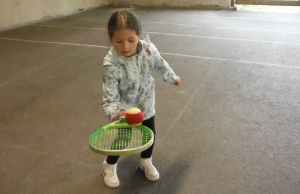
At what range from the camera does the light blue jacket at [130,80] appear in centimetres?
143

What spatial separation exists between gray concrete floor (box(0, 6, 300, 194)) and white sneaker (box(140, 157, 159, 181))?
0.12ft

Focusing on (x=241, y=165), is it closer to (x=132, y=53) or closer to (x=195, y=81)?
(x=132, y=53)

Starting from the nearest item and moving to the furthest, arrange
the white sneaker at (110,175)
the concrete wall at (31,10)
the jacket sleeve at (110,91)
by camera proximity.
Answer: the jacket sleeve at (110,91), the white sneaker at (110,175), the concrete wall at (31,10)

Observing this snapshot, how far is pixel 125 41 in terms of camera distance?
1.35m

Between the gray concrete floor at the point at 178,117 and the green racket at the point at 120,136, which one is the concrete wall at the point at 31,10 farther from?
the green racket at the point at 120,136

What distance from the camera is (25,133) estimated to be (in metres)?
2.20

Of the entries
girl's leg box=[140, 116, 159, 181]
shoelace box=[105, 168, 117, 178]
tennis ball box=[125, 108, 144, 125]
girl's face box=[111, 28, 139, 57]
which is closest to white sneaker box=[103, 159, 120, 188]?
shoelace box=[105, 168, 117, 178]

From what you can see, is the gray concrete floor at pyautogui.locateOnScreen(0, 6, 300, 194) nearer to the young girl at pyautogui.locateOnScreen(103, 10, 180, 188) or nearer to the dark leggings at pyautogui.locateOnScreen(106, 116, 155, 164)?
the dark leggings at pyautogui.locateOnScreen(106, 116, 155, 164)

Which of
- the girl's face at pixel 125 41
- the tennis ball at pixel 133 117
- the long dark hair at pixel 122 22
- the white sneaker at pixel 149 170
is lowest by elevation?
the white sneaker at pixel 149 170

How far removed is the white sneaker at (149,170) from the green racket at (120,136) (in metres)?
0.39

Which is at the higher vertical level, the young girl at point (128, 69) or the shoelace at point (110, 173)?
the young girl at point (128, 69)

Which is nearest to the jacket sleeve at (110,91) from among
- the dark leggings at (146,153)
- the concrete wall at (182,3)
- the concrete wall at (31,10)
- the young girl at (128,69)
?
the young girl at (128,69)

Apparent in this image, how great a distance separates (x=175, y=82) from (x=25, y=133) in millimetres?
1172

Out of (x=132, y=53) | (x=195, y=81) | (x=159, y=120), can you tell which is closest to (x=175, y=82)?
(x=132, y=53)
